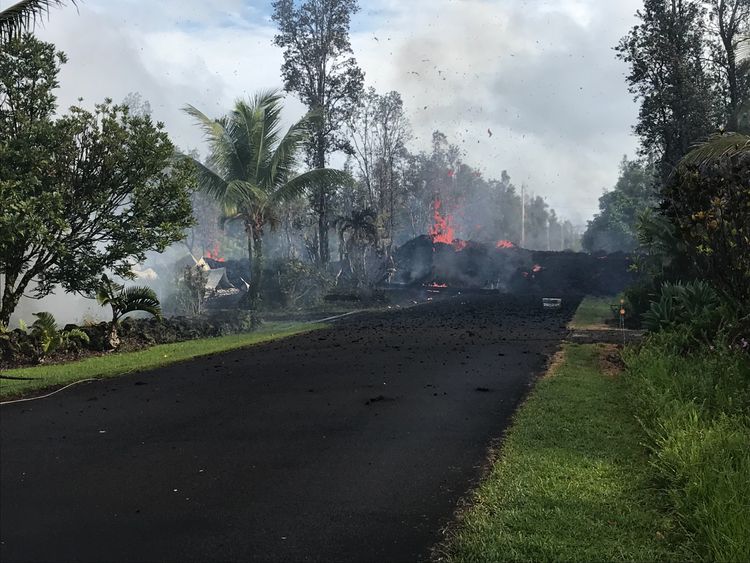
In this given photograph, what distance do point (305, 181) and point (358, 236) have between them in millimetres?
11784

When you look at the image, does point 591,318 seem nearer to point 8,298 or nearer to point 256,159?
point 256,159

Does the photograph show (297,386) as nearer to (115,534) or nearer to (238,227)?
(115,534)

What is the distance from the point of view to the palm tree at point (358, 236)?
3338 cm

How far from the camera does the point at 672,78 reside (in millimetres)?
21734

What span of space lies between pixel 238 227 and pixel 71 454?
79.1 meters

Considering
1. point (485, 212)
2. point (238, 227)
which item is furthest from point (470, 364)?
point (485, 212)

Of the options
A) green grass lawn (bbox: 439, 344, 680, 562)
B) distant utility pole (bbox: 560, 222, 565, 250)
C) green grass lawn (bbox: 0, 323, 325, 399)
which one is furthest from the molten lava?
distant utility pole (bbox: 560, 222, 565, 250)

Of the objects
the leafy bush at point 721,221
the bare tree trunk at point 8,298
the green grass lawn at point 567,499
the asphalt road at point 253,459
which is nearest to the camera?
the green grass lawn at point 567,499

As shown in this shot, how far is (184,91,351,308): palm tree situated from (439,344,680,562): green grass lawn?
17.3 meters

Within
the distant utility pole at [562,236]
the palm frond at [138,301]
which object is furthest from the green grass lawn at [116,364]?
the distant utility pole at [562,236]

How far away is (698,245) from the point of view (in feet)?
29.2

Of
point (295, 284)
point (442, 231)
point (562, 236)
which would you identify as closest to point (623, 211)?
point (442, 231)

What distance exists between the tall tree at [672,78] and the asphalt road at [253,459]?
48.3 ft

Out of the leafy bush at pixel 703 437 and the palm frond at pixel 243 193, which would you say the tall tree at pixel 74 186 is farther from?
the leafy bush at pixel 703 437
